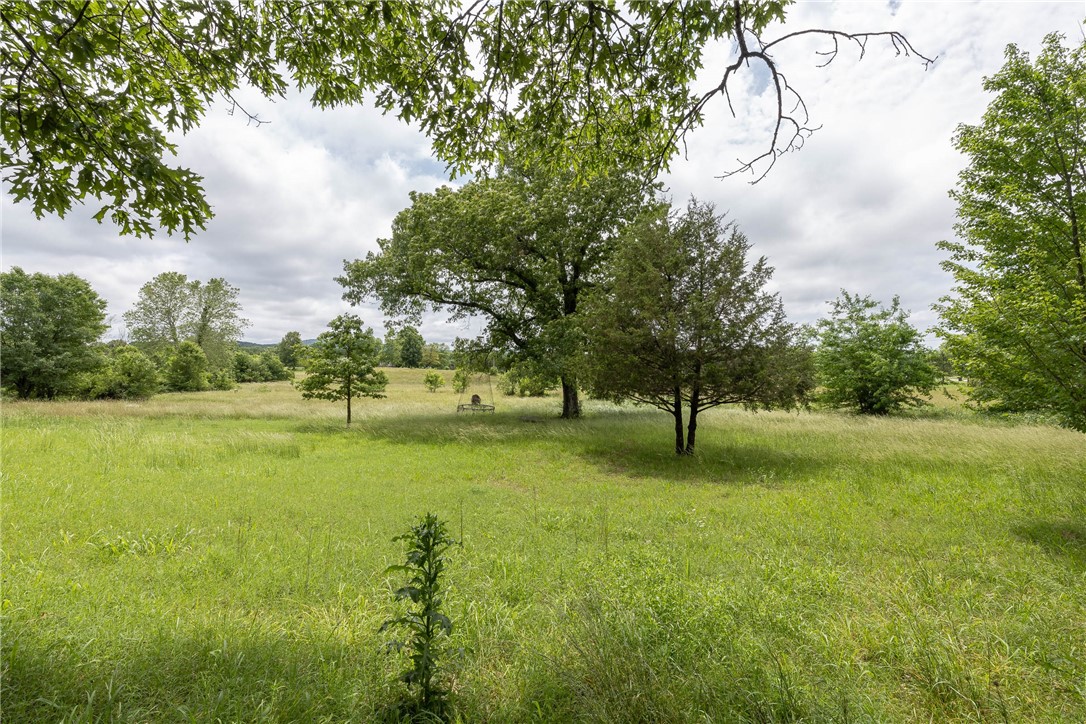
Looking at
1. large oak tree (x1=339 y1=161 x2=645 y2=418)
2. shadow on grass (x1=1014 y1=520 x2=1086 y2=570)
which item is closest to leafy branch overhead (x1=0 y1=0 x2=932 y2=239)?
shadow on grass (x1=1014 y1=520 x2=1086 y2=570)

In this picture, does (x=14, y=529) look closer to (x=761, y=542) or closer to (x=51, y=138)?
(x=51, y=138)

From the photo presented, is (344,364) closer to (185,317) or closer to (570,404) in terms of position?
(570,404)

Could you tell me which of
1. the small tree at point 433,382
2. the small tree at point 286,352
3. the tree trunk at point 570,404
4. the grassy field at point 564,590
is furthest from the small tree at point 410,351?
the grassy field at point 564,590

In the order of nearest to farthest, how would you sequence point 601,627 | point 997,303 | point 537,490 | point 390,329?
point 601,627
point 997,303
point 537,490
point 390,329

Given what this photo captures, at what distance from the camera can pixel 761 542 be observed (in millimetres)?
5777

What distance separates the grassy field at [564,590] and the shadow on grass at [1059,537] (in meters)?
0.04

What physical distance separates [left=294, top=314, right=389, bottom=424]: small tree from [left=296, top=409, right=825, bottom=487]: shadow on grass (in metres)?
1.82

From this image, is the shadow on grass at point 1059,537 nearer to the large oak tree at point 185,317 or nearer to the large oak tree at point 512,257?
the large oak tree at point 512,257

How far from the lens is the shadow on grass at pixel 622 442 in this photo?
1075 centimetres

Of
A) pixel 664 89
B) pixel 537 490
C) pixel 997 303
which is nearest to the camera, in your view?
pixel 664 89

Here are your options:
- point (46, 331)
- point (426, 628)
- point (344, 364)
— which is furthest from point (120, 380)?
point (426, 628)

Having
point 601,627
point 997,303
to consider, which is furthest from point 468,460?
point 997,303

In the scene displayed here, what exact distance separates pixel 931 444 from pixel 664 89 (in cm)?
1426

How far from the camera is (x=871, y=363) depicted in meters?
24.1
